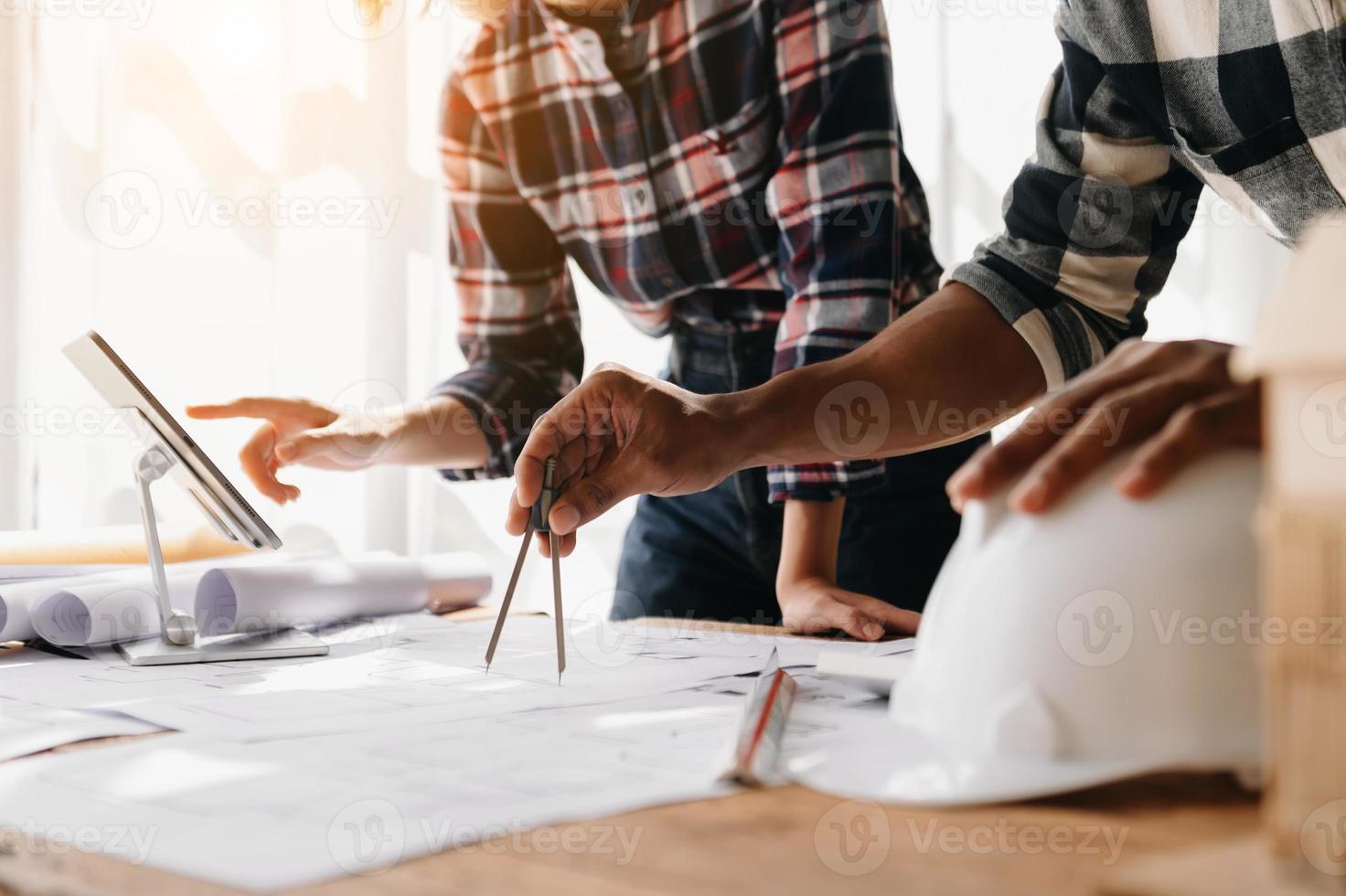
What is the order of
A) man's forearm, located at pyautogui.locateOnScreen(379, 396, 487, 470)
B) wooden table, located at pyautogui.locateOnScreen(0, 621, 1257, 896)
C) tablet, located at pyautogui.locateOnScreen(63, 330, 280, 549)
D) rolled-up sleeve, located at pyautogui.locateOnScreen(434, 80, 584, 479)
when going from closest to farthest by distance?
wooden table, located at pyautogui.locateOnScreen(0, 621, 1257, 896)
tablet, located at pyautogui.locateOnScreen(63, 330, 280, 549)
man's forearm, located at pyautogui.locateOnScreen(379, 396, 487, 470)
rolled-up sleeve, located at pyautogui.locateOnScreen(434, 80, 584, 479)

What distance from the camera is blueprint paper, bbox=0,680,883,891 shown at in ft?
1.39

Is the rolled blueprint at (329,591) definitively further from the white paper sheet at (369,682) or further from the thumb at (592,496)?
the thumb at (592,496)

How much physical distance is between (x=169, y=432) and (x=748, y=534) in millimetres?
716

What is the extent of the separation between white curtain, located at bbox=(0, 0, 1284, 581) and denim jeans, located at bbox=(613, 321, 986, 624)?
1.00 meters

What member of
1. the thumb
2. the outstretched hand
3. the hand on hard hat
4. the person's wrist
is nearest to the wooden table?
the hand on hard hat

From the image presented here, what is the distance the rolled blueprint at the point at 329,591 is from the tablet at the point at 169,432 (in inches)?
3.4

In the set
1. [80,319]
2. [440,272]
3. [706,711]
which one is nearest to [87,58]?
[80,319]

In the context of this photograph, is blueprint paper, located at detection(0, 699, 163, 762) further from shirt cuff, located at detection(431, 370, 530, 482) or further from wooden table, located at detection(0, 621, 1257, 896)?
shirt cuff, located at detection(431, 370, 530, 482)

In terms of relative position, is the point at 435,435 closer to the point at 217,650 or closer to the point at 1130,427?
the point at 217,650

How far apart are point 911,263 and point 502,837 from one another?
3.72ft

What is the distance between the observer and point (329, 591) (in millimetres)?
1070

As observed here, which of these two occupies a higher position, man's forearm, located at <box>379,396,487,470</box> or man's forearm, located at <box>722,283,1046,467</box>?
man's forearm, located at <box>722,283,1046,467</box>

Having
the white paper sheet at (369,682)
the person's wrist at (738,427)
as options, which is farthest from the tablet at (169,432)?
the person's wrist at (738,427)

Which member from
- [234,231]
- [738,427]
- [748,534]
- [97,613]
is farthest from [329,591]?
[234,231]
